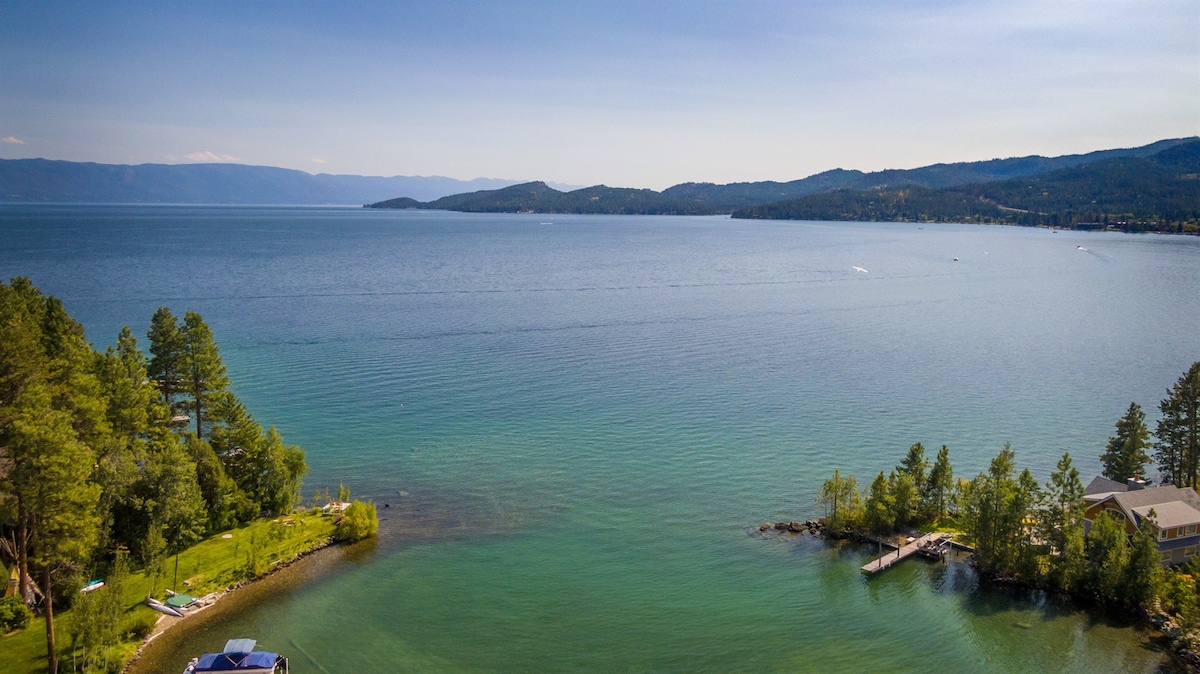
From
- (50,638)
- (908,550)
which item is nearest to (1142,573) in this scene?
(908,550)

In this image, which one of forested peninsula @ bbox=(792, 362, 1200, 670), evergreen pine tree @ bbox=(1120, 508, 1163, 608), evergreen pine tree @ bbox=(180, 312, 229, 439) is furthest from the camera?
evergreen pine tree @ bbox=(180, 312, 229, 439)

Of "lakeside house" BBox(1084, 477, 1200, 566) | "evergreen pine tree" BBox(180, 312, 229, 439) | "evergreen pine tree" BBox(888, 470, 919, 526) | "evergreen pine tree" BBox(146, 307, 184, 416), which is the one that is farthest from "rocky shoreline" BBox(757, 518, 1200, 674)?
"evergreen pine tree" BBox(146, 307, 184, 416)

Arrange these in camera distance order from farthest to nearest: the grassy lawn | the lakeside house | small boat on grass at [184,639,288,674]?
the lakeside house
the grassy lawn
small boat on grass at [184,639,288,674]

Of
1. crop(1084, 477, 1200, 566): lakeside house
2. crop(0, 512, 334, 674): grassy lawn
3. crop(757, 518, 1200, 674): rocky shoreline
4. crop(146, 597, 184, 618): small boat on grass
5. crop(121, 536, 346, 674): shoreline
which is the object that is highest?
crop(1084, 477, 1200, 566): lakeside house

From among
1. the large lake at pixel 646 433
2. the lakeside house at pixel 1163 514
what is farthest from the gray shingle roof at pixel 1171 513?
the large lake at pixel 646 433

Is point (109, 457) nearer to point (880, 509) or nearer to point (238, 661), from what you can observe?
point (238, 661)

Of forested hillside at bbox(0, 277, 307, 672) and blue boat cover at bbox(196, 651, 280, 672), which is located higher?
forested hillside at bbox(0, 277, 307, 672)

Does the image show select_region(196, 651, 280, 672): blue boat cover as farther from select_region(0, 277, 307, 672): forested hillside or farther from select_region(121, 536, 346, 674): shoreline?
select_region(0, 277, 307, 672): forested hillside

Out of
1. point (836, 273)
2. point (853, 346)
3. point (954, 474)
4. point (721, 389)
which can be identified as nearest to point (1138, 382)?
point (853, 346)
